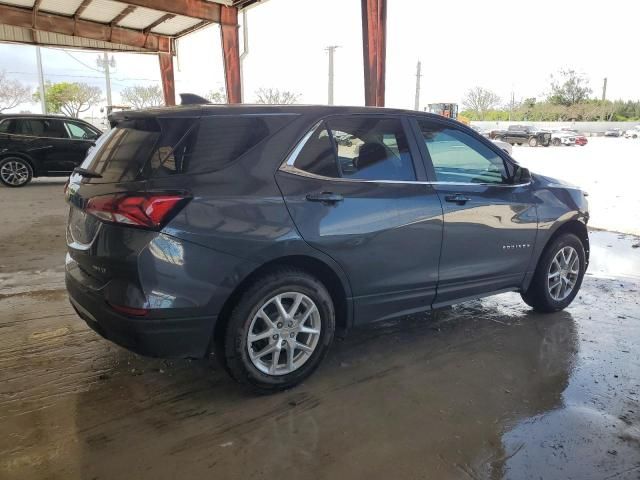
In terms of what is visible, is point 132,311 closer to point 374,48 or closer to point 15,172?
point 374,48

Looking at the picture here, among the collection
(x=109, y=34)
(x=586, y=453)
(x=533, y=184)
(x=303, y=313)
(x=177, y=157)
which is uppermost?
(x=109, y=34)

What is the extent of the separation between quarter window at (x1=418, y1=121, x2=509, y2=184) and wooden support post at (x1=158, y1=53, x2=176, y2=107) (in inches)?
714

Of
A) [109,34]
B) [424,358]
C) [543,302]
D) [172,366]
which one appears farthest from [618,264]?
[109,34]

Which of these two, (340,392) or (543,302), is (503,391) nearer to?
(340,392)

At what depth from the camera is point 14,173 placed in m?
12.2

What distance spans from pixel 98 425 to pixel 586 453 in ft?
8.46

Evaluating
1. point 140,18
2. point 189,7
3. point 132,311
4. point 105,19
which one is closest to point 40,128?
point 189,7

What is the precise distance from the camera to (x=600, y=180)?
15539 millimetres

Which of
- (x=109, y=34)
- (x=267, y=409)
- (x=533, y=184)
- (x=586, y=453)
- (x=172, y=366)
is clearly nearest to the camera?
(x=586, y=453)

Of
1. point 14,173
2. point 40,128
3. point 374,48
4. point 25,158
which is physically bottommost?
point 14,173

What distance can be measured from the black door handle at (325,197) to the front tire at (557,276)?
7.47ft

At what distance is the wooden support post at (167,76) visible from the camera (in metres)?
20.4

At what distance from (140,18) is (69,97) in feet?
141

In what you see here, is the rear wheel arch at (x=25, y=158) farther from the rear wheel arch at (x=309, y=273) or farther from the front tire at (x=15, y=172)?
the rear wheel arch at (x=309, y=273)
